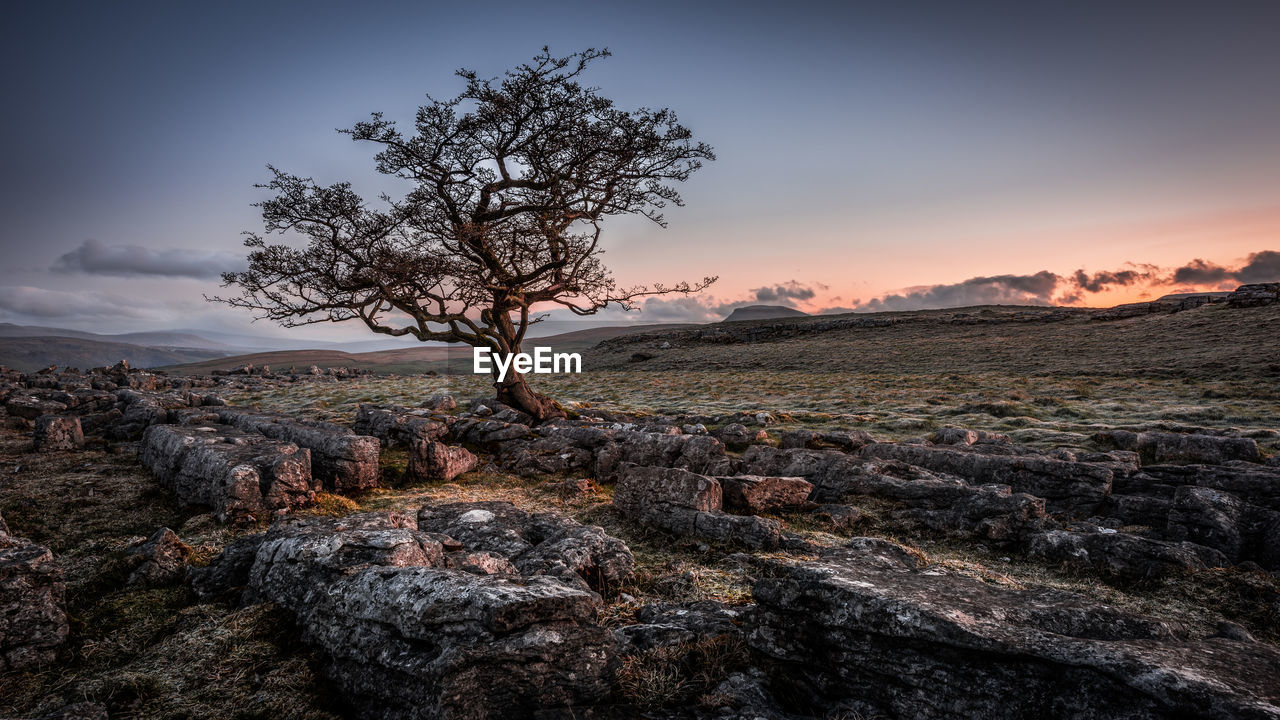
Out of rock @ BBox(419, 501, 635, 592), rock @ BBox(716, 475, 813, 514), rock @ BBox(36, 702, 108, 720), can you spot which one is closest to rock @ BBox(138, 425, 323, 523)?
rock @ BBox(419, 501, 635, 592)

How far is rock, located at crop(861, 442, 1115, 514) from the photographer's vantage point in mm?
10672

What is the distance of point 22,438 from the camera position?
17.4 meters

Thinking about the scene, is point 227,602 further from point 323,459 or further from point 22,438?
point 22,438

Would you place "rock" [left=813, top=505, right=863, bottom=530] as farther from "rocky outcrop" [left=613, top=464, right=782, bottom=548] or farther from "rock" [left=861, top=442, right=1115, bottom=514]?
"rock" [left=861, top=442, right=1115, bottom=514]

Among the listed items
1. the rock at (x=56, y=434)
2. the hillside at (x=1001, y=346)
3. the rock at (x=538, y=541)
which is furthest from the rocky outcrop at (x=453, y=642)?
the hillside at (x=1001, y=346)

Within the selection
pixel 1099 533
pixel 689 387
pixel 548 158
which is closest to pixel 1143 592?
pixel 1099 533

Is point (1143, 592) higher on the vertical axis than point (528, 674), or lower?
lower

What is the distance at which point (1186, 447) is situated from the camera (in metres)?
13.8

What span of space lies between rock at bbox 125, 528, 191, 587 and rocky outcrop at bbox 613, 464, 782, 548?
6961 millimetres

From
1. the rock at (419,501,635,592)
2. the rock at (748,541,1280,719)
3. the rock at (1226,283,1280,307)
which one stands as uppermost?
the rock at (1226,283,1280,307)

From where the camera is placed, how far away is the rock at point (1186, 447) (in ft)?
42.3

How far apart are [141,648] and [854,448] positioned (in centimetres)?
1531

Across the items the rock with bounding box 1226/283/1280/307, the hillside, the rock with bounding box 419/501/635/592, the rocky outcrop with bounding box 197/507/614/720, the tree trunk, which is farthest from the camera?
the rock with bounding box 1226/283/1280/307

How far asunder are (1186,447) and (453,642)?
60.3ft
